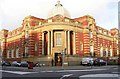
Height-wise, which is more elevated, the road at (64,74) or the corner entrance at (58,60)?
the corner entrance at (58,60)

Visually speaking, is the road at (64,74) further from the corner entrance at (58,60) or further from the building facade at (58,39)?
the corner entrance at (58,60)

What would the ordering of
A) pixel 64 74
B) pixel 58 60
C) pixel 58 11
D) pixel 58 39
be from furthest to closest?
pixel 58 11 → pixel 58 60 → pixel 58 39 → pixel 64 74

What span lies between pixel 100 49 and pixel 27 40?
20.3 m

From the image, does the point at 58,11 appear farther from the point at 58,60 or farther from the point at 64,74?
the point at 64,74

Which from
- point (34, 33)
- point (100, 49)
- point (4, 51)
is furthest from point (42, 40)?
point (4, 51)

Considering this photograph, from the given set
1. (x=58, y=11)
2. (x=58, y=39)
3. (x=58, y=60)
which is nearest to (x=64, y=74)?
(x=58, y=39)

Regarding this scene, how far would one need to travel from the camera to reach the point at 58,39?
2141 inches

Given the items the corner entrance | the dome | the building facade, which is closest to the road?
the building facade

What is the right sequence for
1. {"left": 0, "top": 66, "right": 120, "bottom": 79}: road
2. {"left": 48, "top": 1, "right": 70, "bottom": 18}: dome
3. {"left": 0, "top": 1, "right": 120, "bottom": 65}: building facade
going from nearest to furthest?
{"left": 0, "top": 66, "right": 120, "bottom": 79}: road → {"left": 0, "top": 1, "right": 120, "bottom": 65}: building facade → {"left": 48, "top": 1, "right": 70, "bottom": 18}: dome

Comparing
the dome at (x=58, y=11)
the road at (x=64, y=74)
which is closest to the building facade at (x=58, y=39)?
the dome at (x=58, y=11)

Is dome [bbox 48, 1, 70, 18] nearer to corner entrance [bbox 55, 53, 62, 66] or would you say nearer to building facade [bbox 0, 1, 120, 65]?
building facade [bbox 0, 1, 120, 65]

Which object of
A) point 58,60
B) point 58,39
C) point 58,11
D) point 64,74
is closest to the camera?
point 64,74

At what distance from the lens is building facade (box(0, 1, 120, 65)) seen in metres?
53.8

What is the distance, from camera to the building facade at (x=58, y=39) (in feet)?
177
